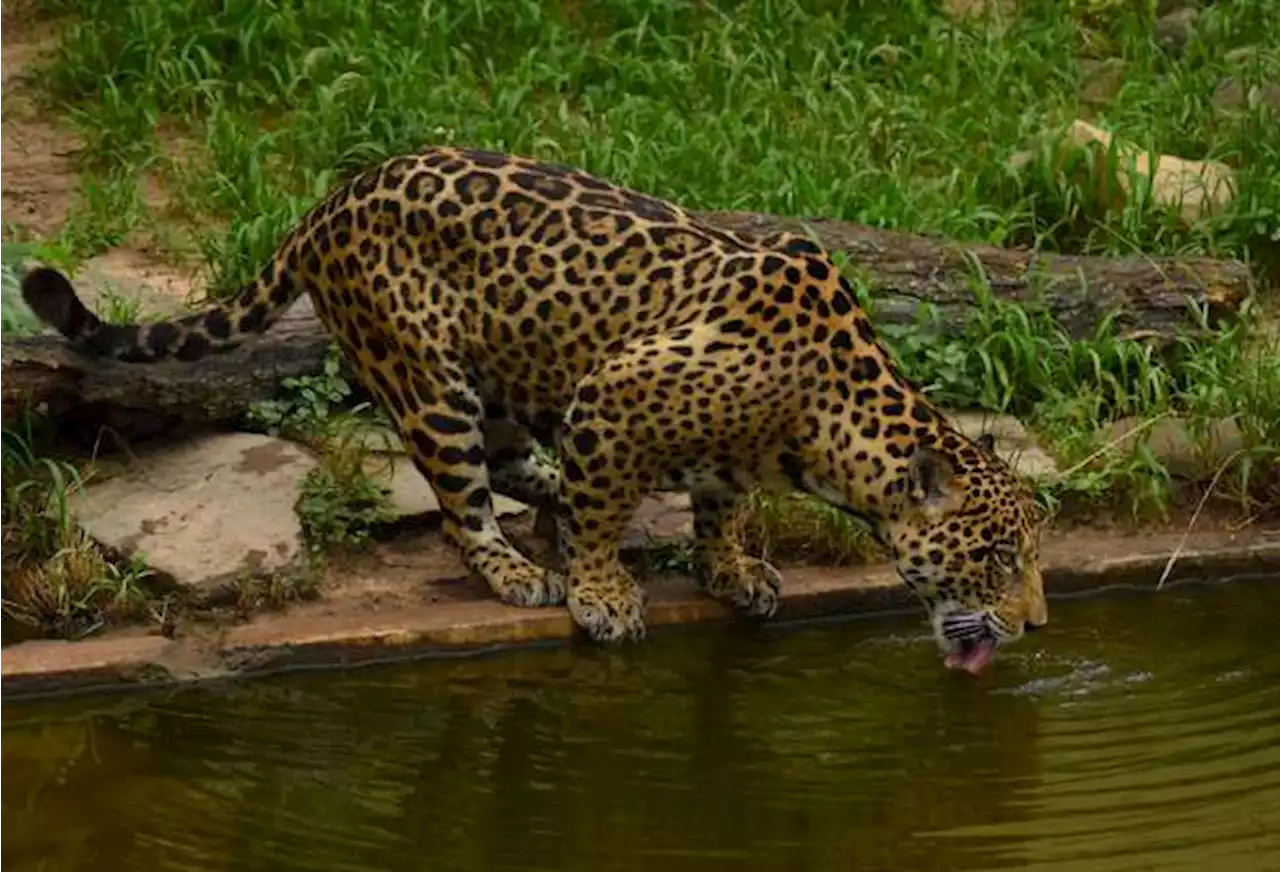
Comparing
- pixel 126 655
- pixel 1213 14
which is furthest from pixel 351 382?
pixel 1213 14

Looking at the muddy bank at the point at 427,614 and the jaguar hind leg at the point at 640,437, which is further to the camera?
the jaguar hind leg at the point at 640,437

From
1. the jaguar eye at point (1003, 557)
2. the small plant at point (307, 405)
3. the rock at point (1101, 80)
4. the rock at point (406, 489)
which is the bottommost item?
the rock at point (406, 489)

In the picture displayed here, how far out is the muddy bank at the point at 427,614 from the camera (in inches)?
298

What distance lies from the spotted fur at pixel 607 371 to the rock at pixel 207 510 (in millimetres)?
392

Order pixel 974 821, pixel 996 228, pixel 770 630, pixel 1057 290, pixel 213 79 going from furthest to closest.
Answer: pixel 213 79, pixel 996 228, pixel 1057 290, pixel 770 630, pixel 974 821

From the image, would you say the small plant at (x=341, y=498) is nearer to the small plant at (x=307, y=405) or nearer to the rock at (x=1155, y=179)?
the small plant at (x=307, y=405)

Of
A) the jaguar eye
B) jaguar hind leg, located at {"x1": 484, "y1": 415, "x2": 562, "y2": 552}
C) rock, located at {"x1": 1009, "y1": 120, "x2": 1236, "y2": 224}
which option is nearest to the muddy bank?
jaguar hind leg, located at {"x1": 484, "y1": 415, "x2": 562, "y2": 552}

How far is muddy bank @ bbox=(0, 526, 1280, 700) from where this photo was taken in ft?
24.8

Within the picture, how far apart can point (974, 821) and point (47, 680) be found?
2.69 meters

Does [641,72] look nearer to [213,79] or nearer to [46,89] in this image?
[213,79]

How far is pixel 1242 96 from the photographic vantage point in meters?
11.6

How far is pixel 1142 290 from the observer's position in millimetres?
9750

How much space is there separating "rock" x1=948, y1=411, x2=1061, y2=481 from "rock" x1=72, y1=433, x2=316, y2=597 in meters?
2.36

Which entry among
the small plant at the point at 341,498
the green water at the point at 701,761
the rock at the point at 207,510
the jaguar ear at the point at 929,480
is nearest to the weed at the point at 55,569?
the rock at the point at 207,510
